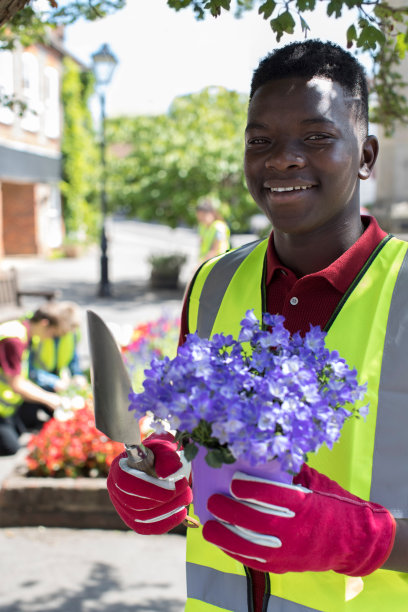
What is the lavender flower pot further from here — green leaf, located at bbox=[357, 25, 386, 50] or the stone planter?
the stone planter

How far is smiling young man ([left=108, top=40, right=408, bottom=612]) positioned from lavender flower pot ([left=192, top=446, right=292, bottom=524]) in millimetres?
19

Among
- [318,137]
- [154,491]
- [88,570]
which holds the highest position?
[318,137]

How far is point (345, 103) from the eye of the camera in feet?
4.76

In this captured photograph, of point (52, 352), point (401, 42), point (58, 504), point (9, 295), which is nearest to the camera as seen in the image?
point (401, 42)

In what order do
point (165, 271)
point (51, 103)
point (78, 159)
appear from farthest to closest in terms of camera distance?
1. point (78, 159)
2. point (51, 103)
3. point (165, 271)

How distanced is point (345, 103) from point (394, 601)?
106 cm

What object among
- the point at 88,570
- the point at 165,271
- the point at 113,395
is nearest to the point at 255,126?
the point at 113,395

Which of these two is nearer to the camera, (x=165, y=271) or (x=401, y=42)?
(x=401, y=42)

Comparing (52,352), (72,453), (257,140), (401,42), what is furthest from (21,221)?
(257,140)

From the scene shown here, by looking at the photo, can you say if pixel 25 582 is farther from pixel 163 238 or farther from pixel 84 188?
pixel 163 238

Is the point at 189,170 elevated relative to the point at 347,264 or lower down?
elevated

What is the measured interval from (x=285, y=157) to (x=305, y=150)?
1.8 inches

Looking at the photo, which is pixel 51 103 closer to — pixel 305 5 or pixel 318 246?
pixel 305 5

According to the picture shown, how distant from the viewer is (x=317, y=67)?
1443 mm
